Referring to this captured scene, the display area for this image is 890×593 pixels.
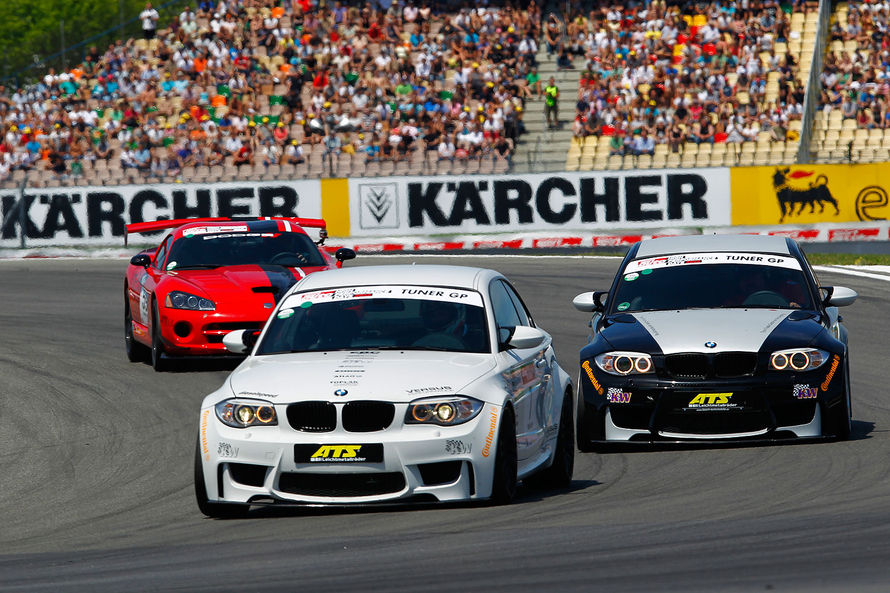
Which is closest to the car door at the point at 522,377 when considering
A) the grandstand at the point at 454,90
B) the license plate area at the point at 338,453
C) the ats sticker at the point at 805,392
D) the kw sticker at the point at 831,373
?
the license plate area at the point at 338,453

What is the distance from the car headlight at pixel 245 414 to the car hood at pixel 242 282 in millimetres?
6547

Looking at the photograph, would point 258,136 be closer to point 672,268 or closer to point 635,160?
point 635,160

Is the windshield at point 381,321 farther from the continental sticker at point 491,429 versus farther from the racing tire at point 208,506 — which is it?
the racing tire at point 208,506

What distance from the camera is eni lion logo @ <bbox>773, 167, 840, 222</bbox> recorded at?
2698 cm

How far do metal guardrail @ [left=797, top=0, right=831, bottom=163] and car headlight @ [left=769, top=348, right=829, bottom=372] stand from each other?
2011 centimetres

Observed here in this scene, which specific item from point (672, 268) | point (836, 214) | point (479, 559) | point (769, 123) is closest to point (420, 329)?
point (479, 559)

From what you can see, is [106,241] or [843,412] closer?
[843,412]

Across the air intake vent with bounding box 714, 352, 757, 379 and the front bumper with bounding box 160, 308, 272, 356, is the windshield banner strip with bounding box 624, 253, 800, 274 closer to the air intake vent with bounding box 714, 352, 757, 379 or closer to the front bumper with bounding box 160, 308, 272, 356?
the air intake vent with bounding box 714, 352, 757, 379

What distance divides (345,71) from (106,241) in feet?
30.5

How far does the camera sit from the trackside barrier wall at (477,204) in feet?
89.8

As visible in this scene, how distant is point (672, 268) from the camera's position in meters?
11.6

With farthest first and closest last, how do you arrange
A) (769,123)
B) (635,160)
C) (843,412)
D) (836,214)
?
(769,123)
(635,160)
(836,214)
(843,412)

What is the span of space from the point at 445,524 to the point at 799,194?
2079cm

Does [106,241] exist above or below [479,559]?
below
